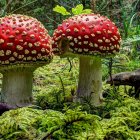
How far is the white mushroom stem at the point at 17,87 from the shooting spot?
3400 mm

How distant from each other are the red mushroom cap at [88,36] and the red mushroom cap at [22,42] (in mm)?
192

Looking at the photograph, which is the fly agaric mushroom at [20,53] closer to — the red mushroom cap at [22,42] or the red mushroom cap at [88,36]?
the red mushroom cap at [22,42]

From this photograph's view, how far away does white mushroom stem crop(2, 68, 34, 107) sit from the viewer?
340 cm

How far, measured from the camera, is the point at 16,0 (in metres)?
7.59

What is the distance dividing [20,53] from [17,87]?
486 millimetres

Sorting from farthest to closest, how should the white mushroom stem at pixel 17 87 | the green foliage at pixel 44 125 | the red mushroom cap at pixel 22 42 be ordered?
the white mushroom stem at pixel 17 87 < the red mushroom cap at pixel 22 42 < the green foliage at pixel 44 125

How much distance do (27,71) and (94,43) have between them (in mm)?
737

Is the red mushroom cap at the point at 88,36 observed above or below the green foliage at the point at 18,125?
above

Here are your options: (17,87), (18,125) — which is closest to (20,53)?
(17,87)

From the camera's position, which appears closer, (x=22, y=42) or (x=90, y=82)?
(x=22, y=42)

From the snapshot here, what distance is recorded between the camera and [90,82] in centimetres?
358

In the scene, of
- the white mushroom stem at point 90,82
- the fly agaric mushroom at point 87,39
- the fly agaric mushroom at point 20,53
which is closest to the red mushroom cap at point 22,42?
the fly agaric mushroom at point 20,53

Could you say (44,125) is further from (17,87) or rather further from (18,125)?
(17,87)

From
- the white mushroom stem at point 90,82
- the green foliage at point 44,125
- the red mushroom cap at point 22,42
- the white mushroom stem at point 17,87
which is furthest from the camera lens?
the white mushroom stem at point 90,82
